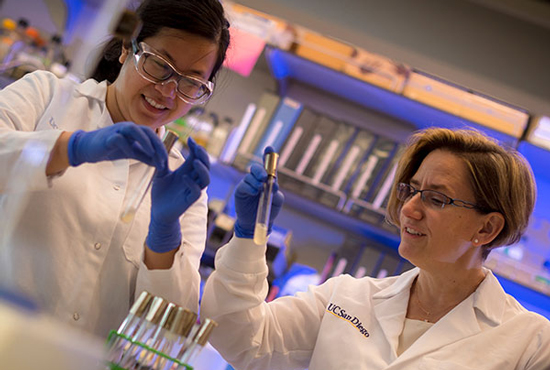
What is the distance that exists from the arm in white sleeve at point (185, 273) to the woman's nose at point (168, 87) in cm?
18

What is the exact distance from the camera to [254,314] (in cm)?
122

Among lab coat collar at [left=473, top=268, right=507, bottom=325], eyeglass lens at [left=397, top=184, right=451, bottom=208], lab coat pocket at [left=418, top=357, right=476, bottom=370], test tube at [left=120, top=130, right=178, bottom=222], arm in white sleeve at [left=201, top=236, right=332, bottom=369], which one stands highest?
eyeglass lens at [left=397, top=184, right=451, bottom=208]

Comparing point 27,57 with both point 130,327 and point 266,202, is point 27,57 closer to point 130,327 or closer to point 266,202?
point 266,202

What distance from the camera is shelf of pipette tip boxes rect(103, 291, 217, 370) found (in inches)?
27.7

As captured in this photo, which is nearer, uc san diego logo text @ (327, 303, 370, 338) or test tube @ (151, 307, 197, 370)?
test tube @ (151, 307, 197, 370)

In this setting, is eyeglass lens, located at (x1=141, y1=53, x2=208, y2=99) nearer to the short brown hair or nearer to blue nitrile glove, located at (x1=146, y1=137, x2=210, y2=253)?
blue nitrile glove, located at (x1=146, y1=137, x2=210, y2=253)

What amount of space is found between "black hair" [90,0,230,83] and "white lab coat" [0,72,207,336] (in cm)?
5

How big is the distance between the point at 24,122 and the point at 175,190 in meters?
0.26

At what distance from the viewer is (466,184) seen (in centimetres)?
138

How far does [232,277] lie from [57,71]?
0.52 metres

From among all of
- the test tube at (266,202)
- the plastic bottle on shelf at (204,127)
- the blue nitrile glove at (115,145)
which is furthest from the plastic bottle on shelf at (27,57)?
the plastic bottle on shelf at (204,127)

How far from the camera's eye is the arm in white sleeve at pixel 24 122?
76 cm

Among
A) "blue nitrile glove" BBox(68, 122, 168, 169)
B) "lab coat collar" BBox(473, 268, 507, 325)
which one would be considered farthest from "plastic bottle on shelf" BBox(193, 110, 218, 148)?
"blue nitrile glove" BBox(68, 122, 168, 169)

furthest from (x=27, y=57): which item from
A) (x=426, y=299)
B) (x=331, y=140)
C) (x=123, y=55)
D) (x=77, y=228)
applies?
(x=331, y=140)
